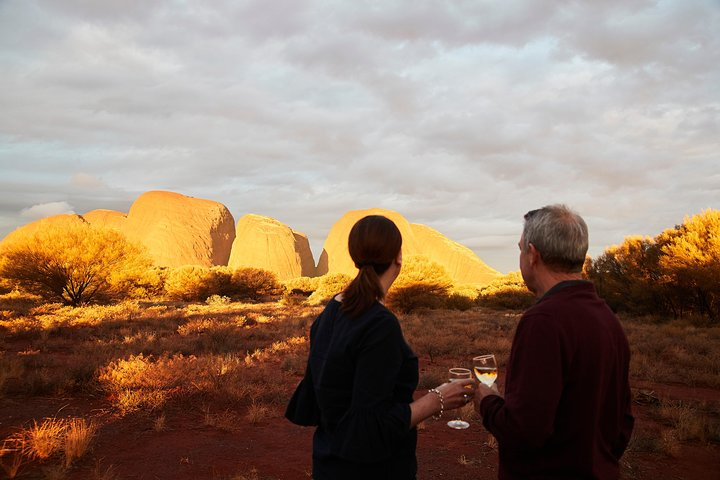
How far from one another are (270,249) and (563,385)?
66.9 meters

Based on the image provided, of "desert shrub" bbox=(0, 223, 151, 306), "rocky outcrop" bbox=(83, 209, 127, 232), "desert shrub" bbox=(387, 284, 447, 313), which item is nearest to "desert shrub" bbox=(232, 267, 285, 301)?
"desert shrub" bbox=(0, 223, 151, 306)

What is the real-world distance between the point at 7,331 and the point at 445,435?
12.4 meters

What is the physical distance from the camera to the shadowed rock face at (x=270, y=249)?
66.1 metres

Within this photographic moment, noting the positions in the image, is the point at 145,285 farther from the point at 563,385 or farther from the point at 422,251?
the point at 422,251

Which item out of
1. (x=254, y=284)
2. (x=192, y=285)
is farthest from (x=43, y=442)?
(x=254, y=284)

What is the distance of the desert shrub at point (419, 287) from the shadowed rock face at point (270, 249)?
43610 mm

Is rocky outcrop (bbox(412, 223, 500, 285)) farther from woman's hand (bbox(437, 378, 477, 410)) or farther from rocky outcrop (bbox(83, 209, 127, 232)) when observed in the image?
woman's hand (bbox(437, 378, 477, 410))

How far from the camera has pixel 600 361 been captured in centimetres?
157

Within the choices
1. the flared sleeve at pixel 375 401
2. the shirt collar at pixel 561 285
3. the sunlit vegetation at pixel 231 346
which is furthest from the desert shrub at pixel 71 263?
the shirt collar at pixel 561 285

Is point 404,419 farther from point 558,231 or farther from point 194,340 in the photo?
point 194,340

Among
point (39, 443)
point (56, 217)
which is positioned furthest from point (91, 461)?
point (56, 217)

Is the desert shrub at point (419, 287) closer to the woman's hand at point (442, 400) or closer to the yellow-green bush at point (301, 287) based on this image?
the yellow-green bush at point (301, 287)

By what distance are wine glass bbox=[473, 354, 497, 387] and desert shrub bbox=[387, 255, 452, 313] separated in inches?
759

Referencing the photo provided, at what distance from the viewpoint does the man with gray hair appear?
1505 millimetres
